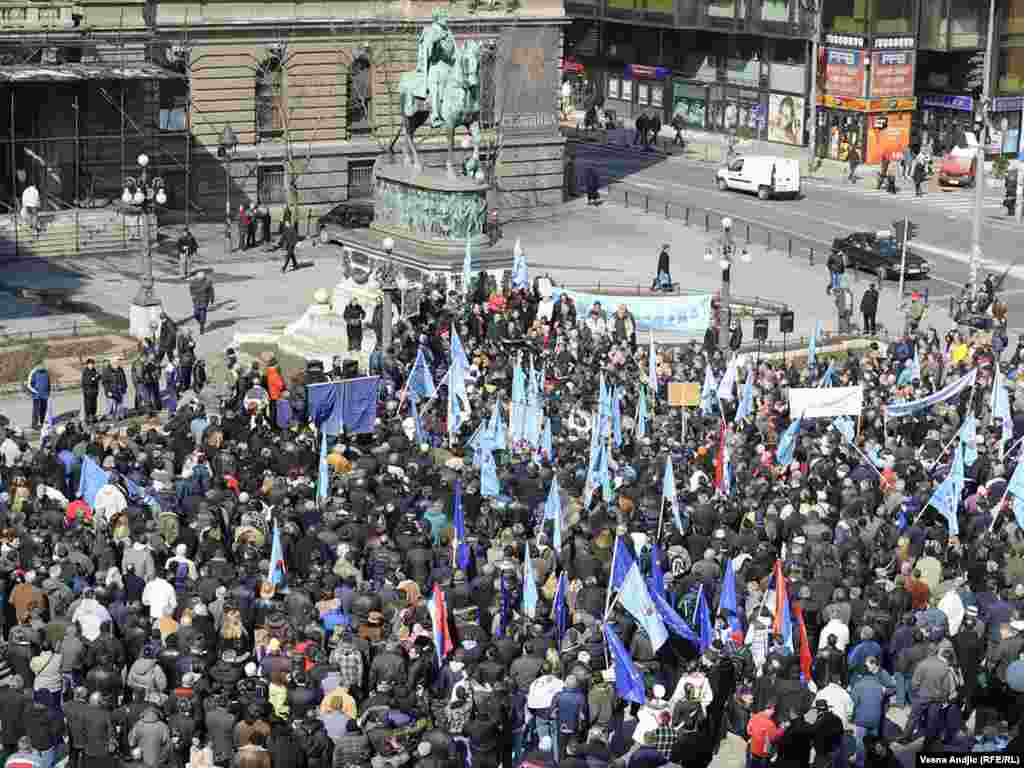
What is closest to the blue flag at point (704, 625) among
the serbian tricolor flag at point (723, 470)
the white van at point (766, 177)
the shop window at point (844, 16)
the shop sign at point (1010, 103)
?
the serbian tricolor flag at point (723, 470)

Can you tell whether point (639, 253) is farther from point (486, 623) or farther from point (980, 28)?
point (486, 623)

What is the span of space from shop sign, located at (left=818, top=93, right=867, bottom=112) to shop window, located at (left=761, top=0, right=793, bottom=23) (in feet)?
14.0

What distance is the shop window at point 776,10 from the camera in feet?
281

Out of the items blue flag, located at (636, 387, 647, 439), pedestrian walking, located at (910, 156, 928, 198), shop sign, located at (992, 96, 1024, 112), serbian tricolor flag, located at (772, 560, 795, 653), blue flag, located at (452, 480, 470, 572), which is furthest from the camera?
shop sign, located at (992, 96, 1024, 112)

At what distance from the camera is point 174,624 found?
86.0ft

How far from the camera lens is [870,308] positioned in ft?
167

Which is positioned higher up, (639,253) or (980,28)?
(980,28)

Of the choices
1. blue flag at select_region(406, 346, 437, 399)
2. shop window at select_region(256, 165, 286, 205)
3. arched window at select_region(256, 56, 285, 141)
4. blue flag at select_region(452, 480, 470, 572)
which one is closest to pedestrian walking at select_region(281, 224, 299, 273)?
shop window at select_region(256, 165, 286, 205)

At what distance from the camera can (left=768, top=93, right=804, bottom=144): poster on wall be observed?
85812mm

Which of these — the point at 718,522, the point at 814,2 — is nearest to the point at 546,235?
the point at 814,2

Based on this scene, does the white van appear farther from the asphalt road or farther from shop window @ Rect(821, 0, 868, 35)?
shop window @ Rect(821, 0, 868, 35)

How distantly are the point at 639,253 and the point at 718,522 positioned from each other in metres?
33.1

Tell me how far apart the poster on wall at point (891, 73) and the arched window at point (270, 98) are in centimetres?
2514

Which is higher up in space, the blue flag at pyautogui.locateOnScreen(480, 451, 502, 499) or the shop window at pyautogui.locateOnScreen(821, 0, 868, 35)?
the shop window at pyautogui.locateOnScreen(821, 0, 868, 35)
